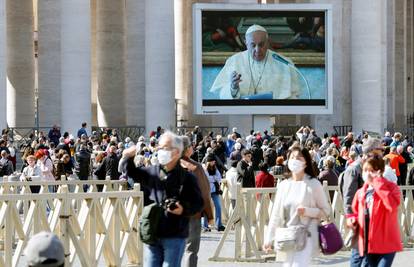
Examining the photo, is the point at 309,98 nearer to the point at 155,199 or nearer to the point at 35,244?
the point at 155,199

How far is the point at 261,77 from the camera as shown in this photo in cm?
4878

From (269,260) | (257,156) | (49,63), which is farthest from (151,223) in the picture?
(49,63)

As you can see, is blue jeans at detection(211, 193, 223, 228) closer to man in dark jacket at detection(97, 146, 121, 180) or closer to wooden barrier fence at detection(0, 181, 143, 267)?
man in dark jacket at detection(97, 146, 121, 180)

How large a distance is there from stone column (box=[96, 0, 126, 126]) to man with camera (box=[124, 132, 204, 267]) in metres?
44.1

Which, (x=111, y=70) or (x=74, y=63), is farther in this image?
(x=111, y=70)

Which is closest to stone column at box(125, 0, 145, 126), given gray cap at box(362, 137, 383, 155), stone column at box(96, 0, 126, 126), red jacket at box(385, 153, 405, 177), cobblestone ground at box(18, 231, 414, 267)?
stone column at box(96, 0, 126, 126)

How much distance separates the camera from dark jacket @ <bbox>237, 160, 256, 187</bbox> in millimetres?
25297

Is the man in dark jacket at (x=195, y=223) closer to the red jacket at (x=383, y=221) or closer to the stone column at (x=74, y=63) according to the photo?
the red jacket at (x=383, y=221)

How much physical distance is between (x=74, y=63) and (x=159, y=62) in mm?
3609

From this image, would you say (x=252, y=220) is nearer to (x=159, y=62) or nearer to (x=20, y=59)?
(x=159, y=62)

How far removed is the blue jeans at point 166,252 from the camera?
41.4 feet

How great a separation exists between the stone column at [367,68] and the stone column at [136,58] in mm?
9504

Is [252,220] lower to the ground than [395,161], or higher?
lower

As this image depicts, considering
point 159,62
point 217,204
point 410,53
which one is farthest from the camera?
point 410,53
